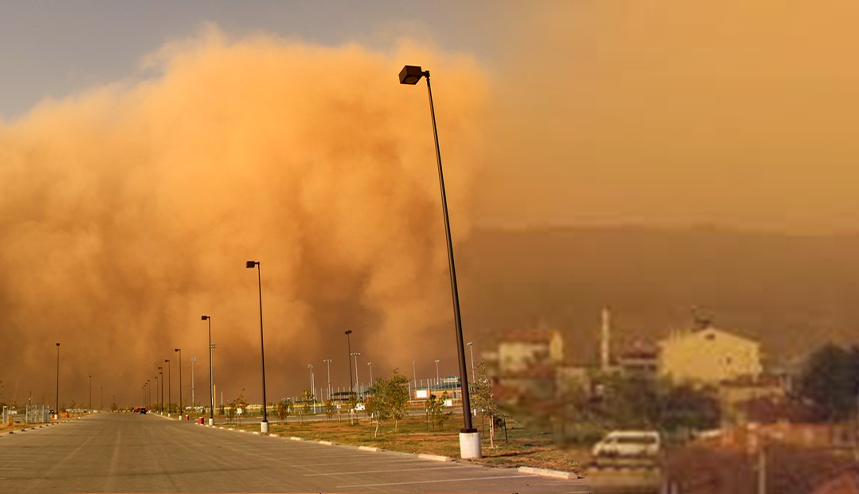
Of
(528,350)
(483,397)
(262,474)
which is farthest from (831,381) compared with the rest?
(483,397)

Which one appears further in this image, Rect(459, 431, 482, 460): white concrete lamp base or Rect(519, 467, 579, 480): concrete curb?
Rect(459, 431, 482, 460): white concrete lamp base

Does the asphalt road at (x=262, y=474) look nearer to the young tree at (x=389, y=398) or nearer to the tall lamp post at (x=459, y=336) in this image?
the tall lamp post at (x=459, y=336)

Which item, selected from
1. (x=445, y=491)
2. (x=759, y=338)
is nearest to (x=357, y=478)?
(x=445, y=491)

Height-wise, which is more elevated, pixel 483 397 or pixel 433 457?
pixel 483 397

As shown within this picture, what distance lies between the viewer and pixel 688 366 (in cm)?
579

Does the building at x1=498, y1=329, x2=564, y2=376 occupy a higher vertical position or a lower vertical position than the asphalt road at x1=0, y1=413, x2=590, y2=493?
higher

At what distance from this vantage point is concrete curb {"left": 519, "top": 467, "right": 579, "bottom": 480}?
585 inches

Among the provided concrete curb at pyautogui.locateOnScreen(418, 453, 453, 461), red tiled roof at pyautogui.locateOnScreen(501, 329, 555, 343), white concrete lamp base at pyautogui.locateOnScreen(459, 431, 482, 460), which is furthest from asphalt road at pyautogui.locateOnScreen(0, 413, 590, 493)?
red tiled roof at pyautogui.locateOnScreen(501, 329, 555, 343)

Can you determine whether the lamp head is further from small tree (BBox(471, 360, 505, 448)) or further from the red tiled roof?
the red tiled roof

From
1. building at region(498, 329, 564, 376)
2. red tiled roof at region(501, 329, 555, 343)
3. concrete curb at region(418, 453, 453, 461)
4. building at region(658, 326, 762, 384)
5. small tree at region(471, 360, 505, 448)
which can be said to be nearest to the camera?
building at region(658, 326, 762, 384)

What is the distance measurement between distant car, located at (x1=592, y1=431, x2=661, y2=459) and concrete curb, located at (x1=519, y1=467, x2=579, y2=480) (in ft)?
30.9

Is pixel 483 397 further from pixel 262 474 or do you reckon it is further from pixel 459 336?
pixel 262 474

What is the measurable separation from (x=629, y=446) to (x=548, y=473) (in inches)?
414

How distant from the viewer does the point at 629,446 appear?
5.64 metres
